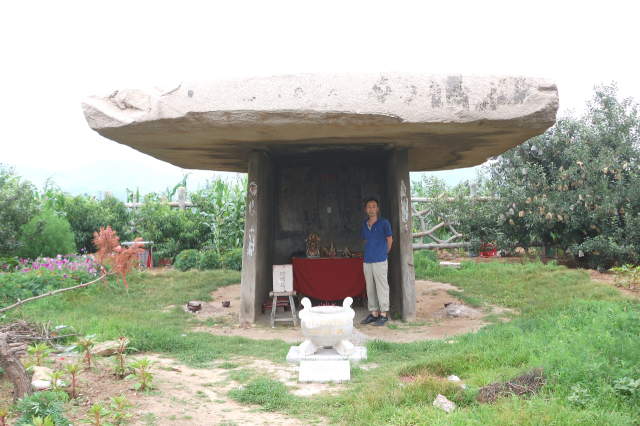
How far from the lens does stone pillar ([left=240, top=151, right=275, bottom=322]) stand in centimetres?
751

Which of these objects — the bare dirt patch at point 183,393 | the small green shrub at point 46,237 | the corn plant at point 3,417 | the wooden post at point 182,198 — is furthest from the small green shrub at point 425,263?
the corn plant at point 3,417

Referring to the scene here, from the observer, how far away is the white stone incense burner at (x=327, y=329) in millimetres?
5062

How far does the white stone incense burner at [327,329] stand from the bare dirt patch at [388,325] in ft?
3.14

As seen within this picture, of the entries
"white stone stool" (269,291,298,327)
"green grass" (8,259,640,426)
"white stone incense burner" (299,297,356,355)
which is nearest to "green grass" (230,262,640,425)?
"green grass" (8,259,640,426)

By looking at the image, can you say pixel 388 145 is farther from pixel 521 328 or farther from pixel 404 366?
pixel 404 366

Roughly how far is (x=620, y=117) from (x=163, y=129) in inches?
373

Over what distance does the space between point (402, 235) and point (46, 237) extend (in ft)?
25.5

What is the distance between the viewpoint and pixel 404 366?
4.51 metres

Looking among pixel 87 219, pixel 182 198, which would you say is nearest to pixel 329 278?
pixel 87 219

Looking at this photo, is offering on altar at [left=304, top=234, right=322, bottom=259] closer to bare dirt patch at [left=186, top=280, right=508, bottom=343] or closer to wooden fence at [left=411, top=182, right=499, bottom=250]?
bare dirt patch at [left=186, top=280, right=508, bottom=343]

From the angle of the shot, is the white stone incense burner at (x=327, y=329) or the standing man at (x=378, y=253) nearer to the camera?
the white stone incense burner at (x=327, y=329)

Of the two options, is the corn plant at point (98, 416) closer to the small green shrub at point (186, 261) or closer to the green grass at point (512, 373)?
the green grass at point (512, 373)

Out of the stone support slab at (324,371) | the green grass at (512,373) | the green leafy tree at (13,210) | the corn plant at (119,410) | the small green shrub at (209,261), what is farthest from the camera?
the small green shrub at (209,261)

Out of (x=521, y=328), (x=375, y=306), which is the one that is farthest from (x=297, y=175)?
(x=521, y=328)
